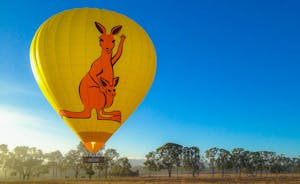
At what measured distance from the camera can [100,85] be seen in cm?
2559

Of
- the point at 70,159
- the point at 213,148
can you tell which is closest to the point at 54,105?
the point at 70,159

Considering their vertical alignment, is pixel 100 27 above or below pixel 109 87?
above

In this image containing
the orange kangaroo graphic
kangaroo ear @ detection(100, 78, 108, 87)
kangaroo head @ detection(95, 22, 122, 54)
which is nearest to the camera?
the orange kangaroo graphic

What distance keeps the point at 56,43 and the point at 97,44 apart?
294cm

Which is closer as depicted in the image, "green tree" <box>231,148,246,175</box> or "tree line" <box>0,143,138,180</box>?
"tree line" <box>0,143,138,180</box>

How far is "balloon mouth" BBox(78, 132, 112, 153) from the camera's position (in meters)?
25.5

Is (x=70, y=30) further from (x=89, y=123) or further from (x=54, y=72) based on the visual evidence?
(x=89, y=123)

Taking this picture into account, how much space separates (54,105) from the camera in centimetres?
2661

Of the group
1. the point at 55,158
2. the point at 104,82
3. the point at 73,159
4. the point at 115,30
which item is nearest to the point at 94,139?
the point at 104,82

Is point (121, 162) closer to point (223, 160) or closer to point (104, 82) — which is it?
point (223, 160)

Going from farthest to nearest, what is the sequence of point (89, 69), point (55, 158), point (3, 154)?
point (55, 158)
point (3, 154)
point (89, 69)

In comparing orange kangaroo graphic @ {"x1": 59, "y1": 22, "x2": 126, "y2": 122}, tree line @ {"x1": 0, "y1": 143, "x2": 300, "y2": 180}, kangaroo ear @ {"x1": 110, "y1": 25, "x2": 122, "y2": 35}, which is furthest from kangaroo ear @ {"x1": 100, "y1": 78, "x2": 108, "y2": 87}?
tree line @ {"x1": 0, "y1": 143, "x2": 300, "y2": 180}

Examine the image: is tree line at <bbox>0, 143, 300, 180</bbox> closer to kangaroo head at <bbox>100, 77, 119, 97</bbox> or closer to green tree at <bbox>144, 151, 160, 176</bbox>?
green tree at <bbox>144, 151, 160, 176</bbox>

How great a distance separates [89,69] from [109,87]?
1841mm
